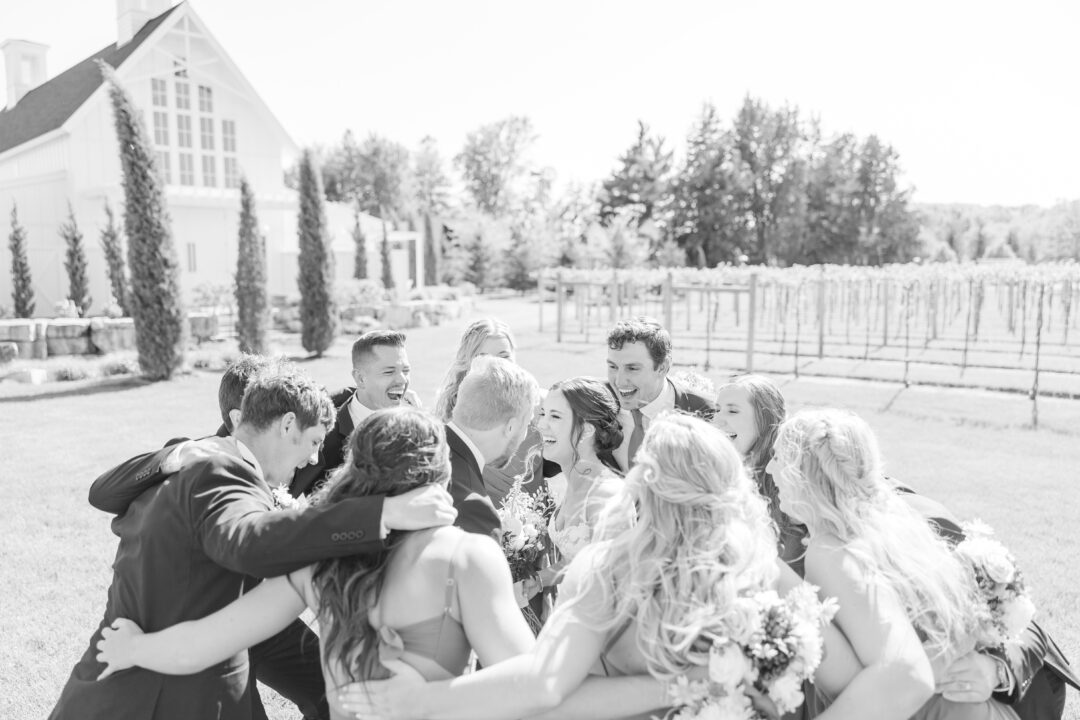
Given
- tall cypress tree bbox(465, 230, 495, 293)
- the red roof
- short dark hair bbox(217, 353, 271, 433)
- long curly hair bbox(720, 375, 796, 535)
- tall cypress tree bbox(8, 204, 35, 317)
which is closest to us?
short dark hair bbox(217, 353, 271, 433)

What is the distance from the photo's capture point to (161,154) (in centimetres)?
2675

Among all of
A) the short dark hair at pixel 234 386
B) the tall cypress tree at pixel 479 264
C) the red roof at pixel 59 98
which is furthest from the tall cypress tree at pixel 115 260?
the tall cypress tree at pixel 479 264

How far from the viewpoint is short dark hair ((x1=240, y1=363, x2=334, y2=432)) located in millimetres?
2566

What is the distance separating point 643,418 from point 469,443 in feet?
6.07

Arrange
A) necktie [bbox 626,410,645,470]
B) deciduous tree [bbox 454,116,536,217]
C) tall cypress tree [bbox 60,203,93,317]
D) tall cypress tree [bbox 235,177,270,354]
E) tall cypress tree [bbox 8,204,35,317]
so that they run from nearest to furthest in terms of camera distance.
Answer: necktie [bbox 626,410,645,470], tall cypress tree [bbox 235,177,270,354], tall cypress tree [bbox 8,204,35,317], tall cypress tree [bbox 60,203,93,317], deciduous tree [bbox 454,116,536,217]

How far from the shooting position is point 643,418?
4543mm

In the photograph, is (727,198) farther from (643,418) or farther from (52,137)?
(643,418)

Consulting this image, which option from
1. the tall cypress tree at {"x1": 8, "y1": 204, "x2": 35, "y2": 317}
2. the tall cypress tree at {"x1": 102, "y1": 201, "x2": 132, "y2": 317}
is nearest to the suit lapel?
the tall cypress tree at {"x1": 102, "y1": 201, "x2": 132, "y2": 317}

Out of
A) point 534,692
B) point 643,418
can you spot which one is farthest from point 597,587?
point 643,418

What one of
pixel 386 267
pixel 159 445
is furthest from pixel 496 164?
pixel 159 445

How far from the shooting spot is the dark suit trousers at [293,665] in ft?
9.89

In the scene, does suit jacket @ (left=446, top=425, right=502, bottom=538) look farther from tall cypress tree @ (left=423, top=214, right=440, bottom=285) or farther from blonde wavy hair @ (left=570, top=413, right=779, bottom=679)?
tall cypress tree @ (left=423, top=214, right=440, bottom=285)

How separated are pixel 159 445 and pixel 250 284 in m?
8.33

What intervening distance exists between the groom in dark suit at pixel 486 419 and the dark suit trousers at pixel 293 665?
37.0 inches
